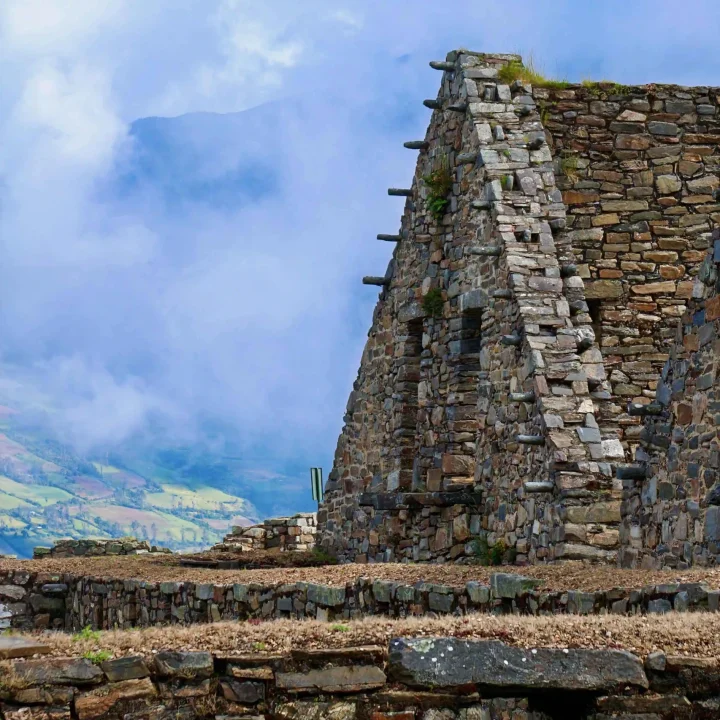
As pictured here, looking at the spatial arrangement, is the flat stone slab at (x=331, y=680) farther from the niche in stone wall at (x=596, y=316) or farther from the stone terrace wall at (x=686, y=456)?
the niche in stone wall at (x=596, y=316)

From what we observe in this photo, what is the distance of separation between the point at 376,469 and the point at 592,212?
5325 mm

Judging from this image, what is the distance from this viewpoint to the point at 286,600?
14.7 meters

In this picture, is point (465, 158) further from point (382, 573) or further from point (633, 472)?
point (382, 573)

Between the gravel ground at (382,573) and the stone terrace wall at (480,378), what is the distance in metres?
2.02

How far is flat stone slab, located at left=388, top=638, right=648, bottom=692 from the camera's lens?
7.68 metres

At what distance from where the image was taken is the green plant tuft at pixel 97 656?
747 cm

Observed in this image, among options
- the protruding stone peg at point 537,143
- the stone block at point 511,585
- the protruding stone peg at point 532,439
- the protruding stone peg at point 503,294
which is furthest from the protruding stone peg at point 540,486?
the protruding stone peg at point 537,143

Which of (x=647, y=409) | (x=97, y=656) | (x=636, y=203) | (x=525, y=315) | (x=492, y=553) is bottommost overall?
(x=97, y=656)

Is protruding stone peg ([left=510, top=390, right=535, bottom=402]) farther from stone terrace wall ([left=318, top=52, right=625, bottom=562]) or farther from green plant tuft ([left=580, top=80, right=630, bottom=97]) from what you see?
green plant tuft ([left=580, top=80, right=630, bottom=97])

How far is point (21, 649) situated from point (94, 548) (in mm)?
20737

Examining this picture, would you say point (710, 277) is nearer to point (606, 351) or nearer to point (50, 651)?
point (606, 351)

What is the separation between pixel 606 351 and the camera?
19.8 meters

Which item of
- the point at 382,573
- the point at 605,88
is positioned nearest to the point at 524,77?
the point at 605,88

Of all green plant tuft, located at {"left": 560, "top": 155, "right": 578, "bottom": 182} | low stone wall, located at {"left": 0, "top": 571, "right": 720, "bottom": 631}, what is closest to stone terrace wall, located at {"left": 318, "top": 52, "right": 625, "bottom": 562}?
green plant tuft, located at {"left": 560, "top": 155, "right": 578, "bottom": 182}
